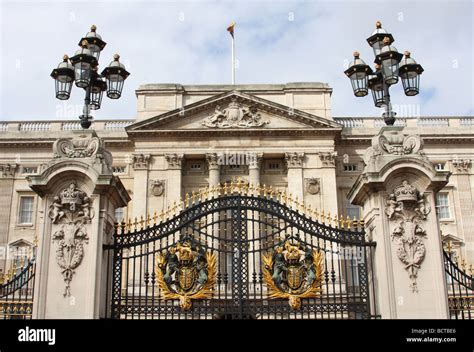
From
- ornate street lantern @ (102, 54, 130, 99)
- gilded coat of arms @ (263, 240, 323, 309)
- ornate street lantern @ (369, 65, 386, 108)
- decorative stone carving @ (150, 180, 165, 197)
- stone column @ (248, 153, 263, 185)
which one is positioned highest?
stone column @ (248, 153, 263, 185)

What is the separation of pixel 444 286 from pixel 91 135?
26.9 ft

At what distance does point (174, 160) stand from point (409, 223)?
29.4 metres

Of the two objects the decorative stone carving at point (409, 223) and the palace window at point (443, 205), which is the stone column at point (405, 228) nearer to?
the decorative stone carving at point (409, 223)

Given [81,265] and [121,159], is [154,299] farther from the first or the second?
[121,159]

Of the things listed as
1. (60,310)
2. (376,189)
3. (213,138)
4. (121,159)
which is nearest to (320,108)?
(213,138)

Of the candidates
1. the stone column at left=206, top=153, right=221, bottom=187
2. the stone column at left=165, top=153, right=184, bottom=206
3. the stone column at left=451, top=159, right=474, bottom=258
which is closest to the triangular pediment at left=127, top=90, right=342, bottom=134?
the stone column at left=206, top=153, right=221, bottom=187

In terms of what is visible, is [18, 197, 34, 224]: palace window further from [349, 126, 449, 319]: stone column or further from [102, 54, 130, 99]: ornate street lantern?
[349, 126, 449, 319]: stone column

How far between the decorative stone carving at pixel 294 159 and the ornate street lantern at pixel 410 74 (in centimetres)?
2684

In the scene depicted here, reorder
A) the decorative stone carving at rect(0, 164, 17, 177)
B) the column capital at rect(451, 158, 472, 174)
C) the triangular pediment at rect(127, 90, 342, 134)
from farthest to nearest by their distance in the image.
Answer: the column capital at rect(451, 158, 472, 174)
the decorative stone carving at rect(0, 164, 17, 177)
the triangular pediment at rect(127, 90, 342, 134)

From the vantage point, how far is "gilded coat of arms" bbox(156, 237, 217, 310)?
40.9ft

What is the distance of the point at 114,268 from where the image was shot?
12672 millimetres

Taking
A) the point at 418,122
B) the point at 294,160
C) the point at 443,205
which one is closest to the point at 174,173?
the point at 294,160

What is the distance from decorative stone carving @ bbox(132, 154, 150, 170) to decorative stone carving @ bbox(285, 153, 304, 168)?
974 cm

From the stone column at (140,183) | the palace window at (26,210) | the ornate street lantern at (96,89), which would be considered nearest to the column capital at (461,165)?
the stone column at (140,183)
